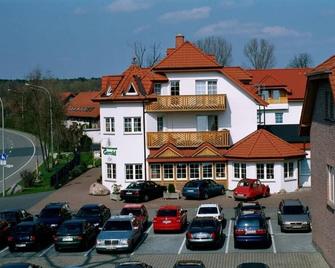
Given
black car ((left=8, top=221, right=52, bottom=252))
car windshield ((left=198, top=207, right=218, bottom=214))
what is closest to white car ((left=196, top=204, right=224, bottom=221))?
car windshield ((left=198, top=207, right=218, bottom=214))

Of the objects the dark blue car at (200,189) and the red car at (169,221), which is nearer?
the red car at (169,221)

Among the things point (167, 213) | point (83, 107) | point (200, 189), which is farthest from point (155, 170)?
point (83, 107)

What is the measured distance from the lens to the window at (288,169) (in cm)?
4934

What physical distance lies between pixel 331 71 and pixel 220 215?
1472 centimetres

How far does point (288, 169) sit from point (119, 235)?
22.0m

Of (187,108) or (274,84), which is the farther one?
(274,84)

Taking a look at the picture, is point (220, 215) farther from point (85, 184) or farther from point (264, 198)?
point (85, 184)

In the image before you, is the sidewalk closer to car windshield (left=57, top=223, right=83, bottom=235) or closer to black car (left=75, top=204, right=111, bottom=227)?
black car (left=75, top=204, right=111, bottom=227)

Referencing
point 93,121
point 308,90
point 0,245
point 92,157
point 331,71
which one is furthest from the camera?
point 93,121

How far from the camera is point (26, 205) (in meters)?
47.8

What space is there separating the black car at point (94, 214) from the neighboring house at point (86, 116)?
55169 millimetres

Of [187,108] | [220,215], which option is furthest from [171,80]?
[220,215]

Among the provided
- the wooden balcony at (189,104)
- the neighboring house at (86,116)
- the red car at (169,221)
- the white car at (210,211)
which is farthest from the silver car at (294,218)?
the neighboring house at (86,116)

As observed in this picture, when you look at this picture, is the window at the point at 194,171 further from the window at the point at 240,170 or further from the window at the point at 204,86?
the window at the point at 204,86
